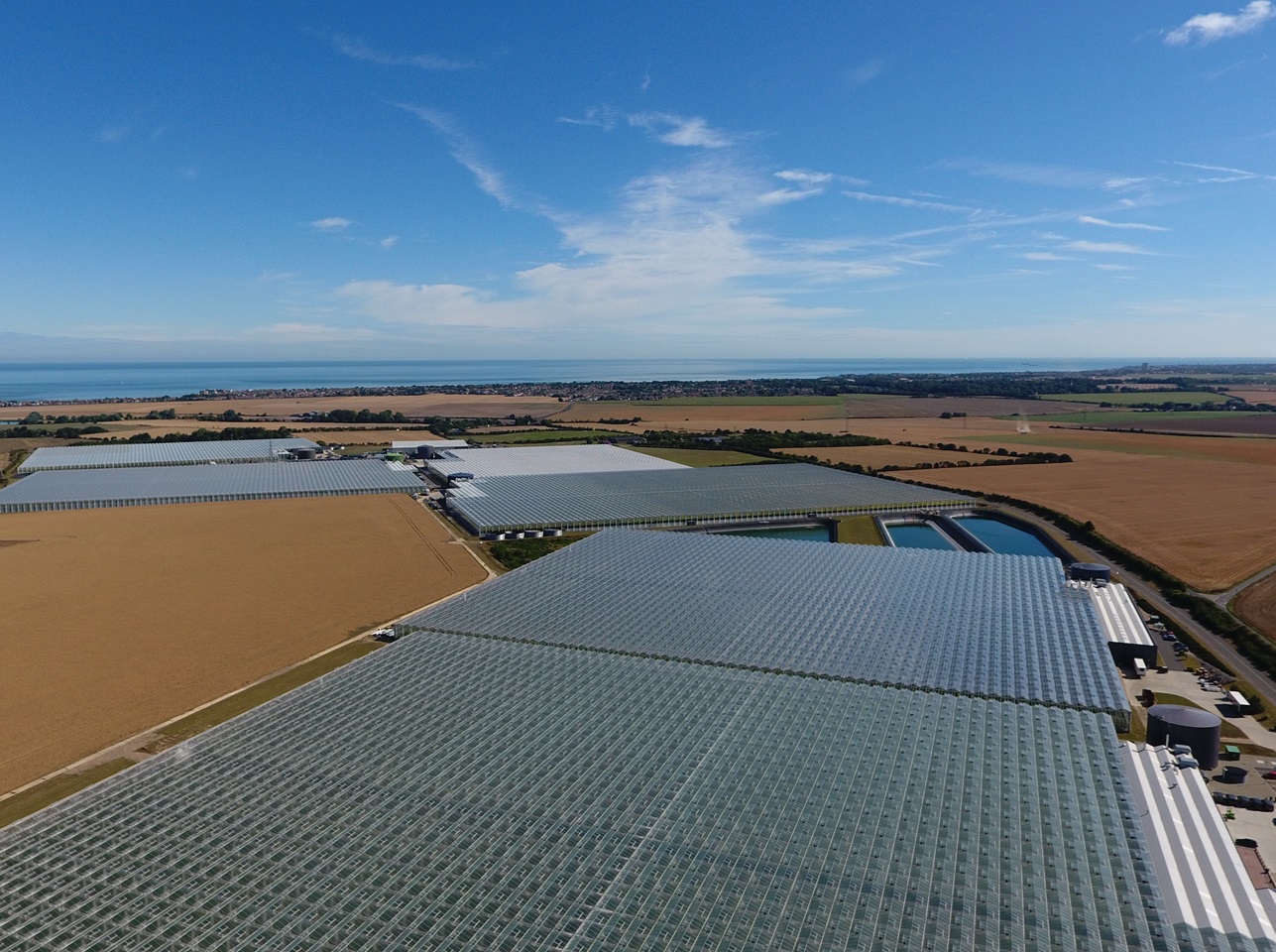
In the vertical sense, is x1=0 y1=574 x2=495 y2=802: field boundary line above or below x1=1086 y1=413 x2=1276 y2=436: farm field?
below

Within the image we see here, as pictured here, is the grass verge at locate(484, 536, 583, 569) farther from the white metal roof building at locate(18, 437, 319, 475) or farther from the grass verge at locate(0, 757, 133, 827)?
the white metal roof building at locate(18, 437, 319, 475)

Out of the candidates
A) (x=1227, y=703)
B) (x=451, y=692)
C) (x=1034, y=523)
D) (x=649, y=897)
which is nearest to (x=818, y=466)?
(x=1034, y=523)

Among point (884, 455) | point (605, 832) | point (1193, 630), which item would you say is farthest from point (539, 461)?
point (605, 832)

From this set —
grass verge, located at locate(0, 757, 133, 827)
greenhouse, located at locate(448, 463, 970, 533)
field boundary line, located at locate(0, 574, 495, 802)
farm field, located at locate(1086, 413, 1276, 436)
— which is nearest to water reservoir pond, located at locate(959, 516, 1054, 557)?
greenhouse, located at locate(448, 463, 970, 533)

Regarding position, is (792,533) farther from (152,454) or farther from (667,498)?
(152,454)

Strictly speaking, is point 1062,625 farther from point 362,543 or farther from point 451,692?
point 362,543

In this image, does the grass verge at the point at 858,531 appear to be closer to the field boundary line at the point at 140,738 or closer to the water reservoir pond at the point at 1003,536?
the water reservoir pond at the point at 1003,536
